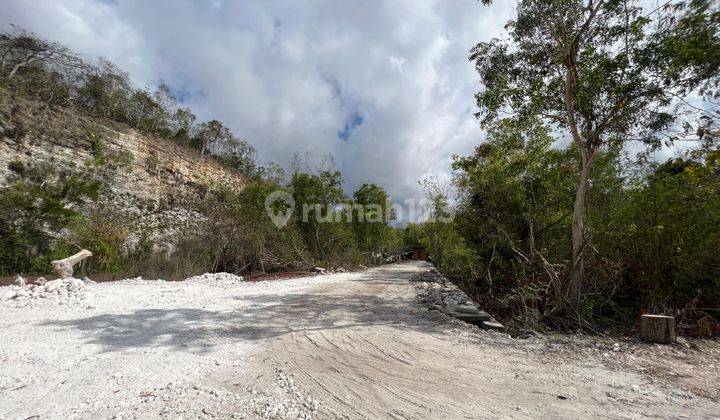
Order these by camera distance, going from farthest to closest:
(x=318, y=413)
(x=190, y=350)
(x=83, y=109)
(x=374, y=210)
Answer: (x=374, y=210) → (x=83, y=109) → (x=190, y=350) → (x=318, y=413)

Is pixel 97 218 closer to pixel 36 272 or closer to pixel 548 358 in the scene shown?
pixel 36 272

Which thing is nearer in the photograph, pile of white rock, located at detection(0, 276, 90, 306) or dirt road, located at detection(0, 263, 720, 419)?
dirt road, located at detection(0, 263, 720, 419)

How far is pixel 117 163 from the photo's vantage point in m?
19.8

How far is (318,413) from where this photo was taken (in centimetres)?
256

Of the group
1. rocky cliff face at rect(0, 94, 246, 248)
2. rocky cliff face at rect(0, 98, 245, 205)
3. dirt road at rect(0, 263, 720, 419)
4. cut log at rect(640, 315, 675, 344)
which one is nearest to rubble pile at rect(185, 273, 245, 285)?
rocky cliff face at rect(0, 94, 246, 248)

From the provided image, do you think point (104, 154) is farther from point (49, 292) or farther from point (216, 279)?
point (49, 292)

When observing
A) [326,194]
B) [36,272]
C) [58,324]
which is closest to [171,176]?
[326,194]

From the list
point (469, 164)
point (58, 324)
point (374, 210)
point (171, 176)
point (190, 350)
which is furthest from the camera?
point (374, 210)

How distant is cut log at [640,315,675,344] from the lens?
4844 millimetres

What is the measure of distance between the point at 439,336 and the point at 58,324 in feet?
18.4

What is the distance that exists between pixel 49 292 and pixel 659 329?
10614mm

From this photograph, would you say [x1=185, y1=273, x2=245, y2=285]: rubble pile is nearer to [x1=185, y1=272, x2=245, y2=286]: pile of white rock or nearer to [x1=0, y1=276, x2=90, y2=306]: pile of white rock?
[x1=185, y1=272, x2=245, y2=286]: pile of white rock

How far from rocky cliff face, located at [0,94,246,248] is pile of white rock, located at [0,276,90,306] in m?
5.83

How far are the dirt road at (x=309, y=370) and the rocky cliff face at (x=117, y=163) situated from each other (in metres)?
8.97
